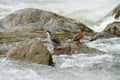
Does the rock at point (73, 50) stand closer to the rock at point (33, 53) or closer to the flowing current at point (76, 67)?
the flowing current at point (76, 67)

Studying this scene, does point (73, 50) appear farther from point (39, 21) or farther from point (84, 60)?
point (39, 21)

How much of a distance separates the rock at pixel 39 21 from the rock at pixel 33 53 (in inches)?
265

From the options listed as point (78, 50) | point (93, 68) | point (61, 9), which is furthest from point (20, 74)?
point (61, 9)

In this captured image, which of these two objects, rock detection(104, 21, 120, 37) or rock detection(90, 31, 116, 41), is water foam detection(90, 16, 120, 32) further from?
rock detection(90, 31, 116, 41)

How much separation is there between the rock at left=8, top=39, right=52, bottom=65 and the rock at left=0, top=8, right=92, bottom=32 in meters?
6.74

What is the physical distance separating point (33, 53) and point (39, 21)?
804cm

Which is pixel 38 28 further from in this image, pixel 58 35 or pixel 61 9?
pixel 61 9

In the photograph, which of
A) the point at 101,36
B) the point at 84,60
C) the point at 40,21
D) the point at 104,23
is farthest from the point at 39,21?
the point at 84,60

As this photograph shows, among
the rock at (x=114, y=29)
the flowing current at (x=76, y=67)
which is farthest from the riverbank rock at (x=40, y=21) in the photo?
the flowing current at (x=76, y=67)

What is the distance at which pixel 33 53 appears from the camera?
13.3 m

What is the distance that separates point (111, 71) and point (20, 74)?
2738mm

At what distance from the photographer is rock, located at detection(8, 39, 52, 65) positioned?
43.6 feet

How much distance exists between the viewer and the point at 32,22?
2109 cm

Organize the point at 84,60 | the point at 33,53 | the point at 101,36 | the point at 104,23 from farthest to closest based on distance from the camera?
the point at 104,23, the point at 101,36, the point at 84,60, the point at 33,53
